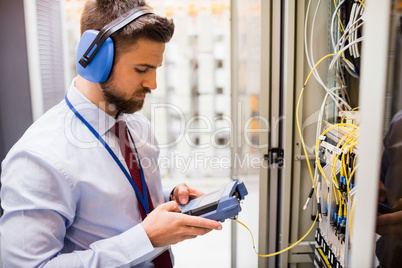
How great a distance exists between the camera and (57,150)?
3.10ft

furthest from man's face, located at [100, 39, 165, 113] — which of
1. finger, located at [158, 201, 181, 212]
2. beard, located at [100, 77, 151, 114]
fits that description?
finger, located at [158, 201, 181, 212]

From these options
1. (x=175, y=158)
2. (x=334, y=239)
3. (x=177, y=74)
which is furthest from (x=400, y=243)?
(x=177, y=74)

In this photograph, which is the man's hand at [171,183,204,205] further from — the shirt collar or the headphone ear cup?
the headphone ear cup

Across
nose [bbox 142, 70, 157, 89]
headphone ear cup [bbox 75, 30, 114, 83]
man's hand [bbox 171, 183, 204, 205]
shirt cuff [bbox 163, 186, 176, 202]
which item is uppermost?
headphone ear cup [bbox 75, 30, 114, 83]

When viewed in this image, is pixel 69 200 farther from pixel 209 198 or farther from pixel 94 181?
pixel 209 198

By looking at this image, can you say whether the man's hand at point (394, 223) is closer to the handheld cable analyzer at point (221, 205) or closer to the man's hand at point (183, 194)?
the handheld cable analyzer at point (221, 205)

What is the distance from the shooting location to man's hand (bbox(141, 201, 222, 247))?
97 centimetres

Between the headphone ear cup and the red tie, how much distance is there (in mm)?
204

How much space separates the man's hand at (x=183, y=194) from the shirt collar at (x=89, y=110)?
1.34 ft

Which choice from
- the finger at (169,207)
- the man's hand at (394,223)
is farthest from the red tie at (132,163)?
the man's hand at (394,223)

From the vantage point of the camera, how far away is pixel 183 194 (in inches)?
50.4

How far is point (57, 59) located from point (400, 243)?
184 cm

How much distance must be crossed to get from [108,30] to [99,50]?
7 centimetres

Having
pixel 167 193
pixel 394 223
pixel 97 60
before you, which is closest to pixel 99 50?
pixel 97 60
